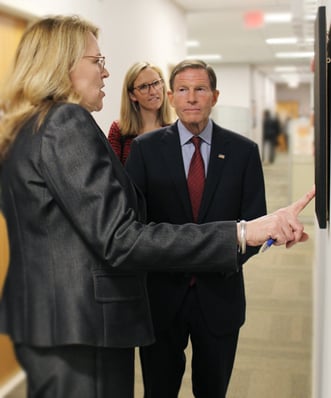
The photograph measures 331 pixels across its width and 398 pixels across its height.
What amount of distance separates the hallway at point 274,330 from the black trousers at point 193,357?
0.06m

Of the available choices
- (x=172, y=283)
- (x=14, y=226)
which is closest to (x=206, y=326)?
(x=172, y=283)

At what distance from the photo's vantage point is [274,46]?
4.82m

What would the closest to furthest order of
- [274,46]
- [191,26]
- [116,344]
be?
[116,344], [274,46], [191,26]

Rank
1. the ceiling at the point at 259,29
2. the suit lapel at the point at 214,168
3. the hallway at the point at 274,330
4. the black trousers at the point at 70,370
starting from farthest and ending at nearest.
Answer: the ceiling at the point at 259,29
the hallway at the point at 274,330
the suit lapel at the point at 214,168
the black trousers at the point at 70,370

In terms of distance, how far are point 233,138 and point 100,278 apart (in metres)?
0.79

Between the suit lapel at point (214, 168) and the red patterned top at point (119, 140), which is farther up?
the red patterned top at point (119, 140)

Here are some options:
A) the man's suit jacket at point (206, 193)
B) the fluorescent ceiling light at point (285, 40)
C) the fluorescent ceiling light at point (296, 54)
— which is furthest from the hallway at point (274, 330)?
the fluorescent ceiling light at point (285, 40)

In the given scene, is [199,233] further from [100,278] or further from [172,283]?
[172,283]

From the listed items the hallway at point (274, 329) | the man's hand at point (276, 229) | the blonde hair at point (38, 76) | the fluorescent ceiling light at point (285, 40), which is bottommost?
the hallway at point (274, 329)

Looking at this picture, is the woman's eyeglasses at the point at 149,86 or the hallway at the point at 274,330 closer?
the woman's eyeglasses at the point at 149,86

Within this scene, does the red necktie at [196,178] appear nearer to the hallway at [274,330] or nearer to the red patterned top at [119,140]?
the red patterned top at [119,140]

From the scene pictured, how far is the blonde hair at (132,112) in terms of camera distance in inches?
77.2

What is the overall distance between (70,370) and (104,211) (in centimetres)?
33

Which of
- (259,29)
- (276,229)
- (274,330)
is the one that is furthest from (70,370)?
(259,29)
